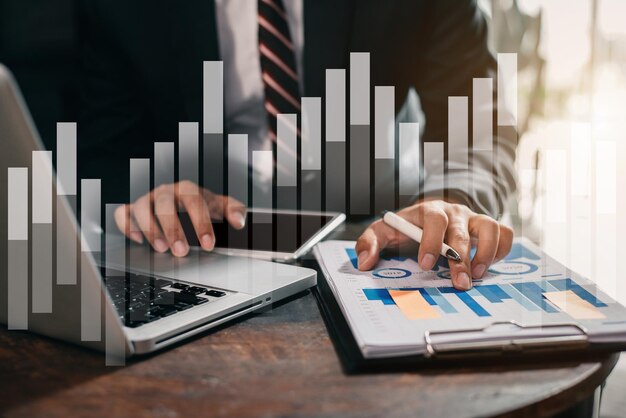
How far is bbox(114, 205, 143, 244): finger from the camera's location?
90 cm

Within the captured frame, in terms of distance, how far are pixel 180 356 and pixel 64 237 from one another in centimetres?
15

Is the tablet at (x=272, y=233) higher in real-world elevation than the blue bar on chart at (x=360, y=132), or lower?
lower

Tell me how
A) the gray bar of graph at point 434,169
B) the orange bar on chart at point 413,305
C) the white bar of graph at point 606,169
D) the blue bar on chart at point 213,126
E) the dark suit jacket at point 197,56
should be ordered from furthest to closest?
the white bar of graph at point 606,169 < the blue bar on chart at point 213,126 < the dark suit jacket at point 197,56 < the gray bar of graph at point 434,169 < the orange bar on chart at point 413,305

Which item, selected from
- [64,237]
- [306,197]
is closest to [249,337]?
[64,237]

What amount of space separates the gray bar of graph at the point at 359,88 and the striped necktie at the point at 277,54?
14 cm

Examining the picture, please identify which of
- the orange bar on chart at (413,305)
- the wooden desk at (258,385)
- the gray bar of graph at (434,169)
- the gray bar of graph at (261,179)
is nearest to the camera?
the wooden desk at (258,385)

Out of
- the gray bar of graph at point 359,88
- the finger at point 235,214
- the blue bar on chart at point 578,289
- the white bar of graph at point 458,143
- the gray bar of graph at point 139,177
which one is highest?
the gray bar of graph at point 359,88

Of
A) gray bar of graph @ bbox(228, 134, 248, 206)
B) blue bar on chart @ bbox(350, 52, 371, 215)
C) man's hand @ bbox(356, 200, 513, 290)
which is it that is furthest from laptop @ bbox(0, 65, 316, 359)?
gray bar of graph @ bbox(228, 134, 248, 206)

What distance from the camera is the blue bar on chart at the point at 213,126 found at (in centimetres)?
142

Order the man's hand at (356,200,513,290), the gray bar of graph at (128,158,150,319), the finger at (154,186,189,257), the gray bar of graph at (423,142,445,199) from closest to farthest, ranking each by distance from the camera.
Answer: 1. the man's hand at (356,200,513,290)
2. the finger at (154,186,189,257)
3. the gray bar of graph at (423,142,445,199)
4. the gray bar of graph at (128,158,150,319)

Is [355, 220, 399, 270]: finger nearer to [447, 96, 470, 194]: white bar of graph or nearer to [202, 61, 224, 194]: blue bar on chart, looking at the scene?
[447, 96, 470, 194]: white bar of graph

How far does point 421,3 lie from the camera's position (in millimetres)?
1373

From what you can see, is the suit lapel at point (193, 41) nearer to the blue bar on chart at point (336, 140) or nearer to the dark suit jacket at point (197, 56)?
the dark suit jacket at point (197, 56)
